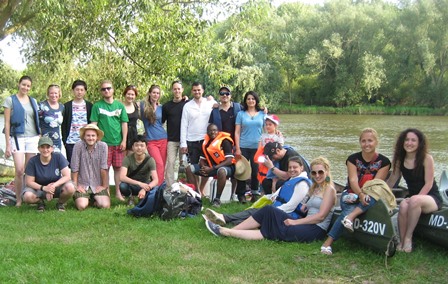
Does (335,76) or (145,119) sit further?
(335,76)

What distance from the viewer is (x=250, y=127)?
7.29 m

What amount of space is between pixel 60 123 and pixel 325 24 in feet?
117

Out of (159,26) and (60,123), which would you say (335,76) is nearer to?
(159,26)

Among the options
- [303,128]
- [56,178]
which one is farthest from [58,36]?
[303,128]

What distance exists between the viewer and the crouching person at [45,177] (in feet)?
21.6

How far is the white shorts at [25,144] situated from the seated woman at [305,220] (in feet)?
10.3

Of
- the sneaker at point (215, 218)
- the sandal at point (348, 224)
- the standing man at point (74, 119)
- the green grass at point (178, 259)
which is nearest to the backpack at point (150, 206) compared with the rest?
the green grass at point (178, 259)

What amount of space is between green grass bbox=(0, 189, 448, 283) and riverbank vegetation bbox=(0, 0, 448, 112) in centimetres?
539

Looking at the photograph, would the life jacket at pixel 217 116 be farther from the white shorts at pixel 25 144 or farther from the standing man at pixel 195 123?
the white shorts at pixel 25 144

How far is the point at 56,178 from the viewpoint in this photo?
6730mm

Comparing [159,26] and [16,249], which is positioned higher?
[159,26]

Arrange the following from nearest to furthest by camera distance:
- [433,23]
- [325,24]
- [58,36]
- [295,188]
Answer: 1. [295,188]
2. [58,36]
3. [433,23]
4. [325,24]

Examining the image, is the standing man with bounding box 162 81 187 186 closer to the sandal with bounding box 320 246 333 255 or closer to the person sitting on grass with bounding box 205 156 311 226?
the person sitting on grass with bounding box 205 156 311 226

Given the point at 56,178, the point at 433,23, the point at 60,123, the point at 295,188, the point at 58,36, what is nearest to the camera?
the point at 295,188
